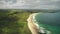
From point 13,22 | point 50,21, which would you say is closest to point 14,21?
point 13,22

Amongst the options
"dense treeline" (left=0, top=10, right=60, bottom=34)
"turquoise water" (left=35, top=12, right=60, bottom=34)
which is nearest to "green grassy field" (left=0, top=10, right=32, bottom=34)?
"dense treeline" (left=0, top=10, right=60, bottom=34)

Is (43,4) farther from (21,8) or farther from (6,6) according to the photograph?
(6,6)

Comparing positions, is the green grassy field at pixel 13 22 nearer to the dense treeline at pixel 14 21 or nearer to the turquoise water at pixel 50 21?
the dense treeline at pixel 14 21

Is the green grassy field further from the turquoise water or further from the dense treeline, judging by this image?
the turquoise water

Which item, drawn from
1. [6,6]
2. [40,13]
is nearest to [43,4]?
[40,13]

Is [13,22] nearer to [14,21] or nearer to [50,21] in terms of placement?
[14,21]
